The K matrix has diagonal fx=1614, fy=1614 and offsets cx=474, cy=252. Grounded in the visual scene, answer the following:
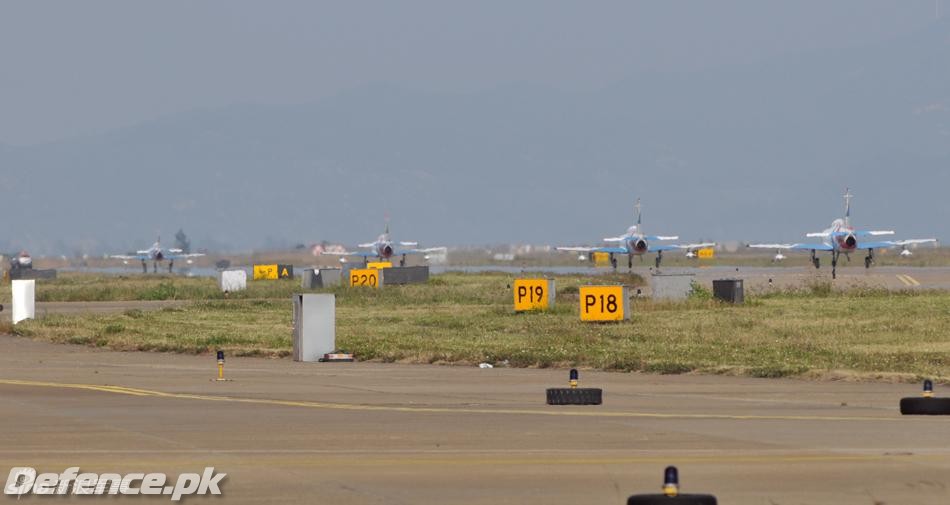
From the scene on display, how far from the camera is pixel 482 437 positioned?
20.4 m

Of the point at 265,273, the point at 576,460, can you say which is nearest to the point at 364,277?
the point at 265,273

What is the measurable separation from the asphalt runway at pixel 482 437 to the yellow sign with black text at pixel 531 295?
67.1ft

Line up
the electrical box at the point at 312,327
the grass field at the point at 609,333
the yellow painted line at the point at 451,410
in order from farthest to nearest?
the electrical box at the point at 312,327 < the grass field at the point at 609,333 < the yellow painted line at the point at 451,410

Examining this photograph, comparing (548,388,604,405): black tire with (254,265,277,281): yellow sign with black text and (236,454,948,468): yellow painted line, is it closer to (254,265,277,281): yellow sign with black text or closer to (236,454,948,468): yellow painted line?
(236,454,948,468): yellow painted line

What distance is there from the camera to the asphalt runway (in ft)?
53.7

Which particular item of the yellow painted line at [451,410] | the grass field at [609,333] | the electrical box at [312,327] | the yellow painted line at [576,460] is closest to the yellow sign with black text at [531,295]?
the grass field at [609,333]

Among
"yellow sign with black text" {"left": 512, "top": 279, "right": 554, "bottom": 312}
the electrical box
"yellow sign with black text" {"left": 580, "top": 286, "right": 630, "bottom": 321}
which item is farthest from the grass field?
the electrical box

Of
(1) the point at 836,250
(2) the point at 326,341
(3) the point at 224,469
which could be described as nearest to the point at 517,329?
(2) the point at 326,341

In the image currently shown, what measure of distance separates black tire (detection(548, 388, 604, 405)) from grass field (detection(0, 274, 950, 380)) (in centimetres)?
621

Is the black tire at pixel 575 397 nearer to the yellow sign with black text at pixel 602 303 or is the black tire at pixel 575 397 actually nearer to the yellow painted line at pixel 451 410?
the yellow painted line at pixel 451 410

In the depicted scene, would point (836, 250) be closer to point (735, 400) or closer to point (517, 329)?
point (517, 329)

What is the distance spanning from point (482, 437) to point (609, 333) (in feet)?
67.0

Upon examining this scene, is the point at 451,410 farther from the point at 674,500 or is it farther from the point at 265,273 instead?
the point at 265,273

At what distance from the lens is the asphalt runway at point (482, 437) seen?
16.4 m
